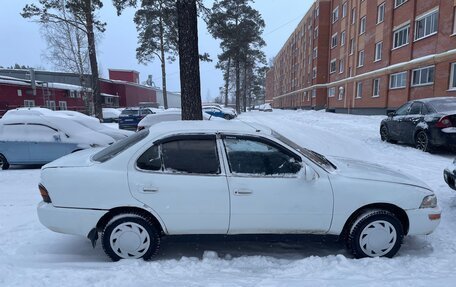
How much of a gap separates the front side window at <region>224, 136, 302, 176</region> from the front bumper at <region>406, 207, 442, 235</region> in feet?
4.53

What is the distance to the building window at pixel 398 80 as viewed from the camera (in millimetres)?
22016

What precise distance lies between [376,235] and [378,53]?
88.0ft

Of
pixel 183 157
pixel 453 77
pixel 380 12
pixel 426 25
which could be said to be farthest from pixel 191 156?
pixel 380 12

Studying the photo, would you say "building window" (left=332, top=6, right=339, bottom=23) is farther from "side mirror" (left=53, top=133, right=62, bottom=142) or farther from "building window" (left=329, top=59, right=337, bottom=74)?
"side mirror" (left=53, top=133, right=62, bottom=142)

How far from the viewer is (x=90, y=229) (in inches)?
137

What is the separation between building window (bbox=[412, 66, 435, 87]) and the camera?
1911 centimetres

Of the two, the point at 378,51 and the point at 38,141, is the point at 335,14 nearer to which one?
the point at 378,51

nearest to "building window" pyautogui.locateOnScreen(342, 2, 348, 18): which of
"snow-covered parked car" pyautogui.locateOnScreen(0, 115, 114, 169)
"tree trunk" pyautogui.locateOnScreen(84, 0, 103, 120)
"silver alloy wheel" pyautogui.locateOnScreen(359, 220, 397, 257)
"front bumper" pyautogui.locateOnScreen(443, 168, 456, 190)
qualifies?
"tree trunk" pyautogui.locateOnScreen(84, 0, 103, 120)

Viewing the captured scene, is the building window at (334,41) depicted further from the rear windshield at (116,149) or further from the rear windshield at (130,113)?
the rear windshield at (116,149)

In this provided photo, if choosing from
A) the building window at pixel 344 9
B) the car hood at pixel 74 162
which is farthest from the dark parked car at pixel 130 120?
the building window at pixel 344 9

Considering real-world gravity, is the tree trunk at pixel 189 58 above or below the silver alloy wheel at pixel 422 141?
above

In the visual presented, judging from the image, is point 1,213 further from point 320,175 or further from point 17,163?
point 320,175

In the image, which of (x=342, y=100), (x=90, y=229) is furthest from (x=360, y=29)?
(x=90, y=229)

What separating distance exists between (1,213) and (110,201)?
2796mm
